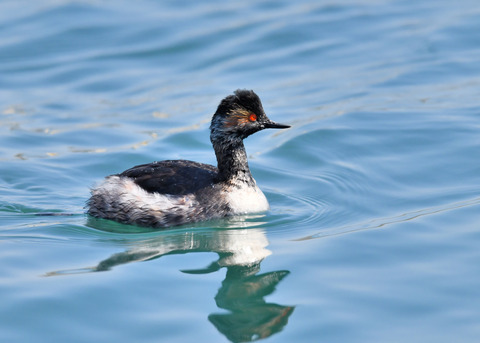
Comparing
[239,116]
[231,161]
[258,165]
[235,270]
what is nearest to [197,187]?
[231,161]

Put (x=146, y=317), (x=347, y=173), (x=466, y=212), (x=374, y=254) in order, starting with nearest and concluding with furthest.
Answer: (x=146, y=317) → (x=374, y=254) → (x=466, y=212) → (x=347, y=173)

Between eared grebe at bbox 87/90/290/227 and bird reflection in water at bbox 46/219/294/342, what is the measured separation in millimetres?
288

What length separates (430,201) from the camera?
8.63 meters

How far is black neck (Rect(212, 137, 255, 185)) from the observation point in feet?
28.6

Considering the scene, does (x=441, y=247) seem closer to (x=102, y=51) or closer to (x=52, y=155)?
(x=52, y=155)

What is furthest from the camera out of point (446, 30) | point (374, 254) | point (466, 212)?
point (446, 30)

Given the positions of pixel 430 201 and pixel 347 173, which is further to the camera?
pixel 347 173

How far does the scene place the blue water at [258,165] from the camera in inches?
238

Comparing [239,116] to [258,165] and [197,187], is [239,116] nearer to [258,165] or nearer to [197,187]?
[197,187]

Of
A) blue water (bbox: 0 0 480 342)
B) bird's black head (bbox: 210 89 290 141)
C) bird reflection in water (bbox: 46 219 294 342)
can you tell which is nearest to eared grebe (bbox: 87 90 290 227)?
bird's black head (bbox: 210 89 290 141)

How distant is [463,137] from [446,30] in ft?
16.9

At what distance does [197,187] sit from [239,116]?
0.89m

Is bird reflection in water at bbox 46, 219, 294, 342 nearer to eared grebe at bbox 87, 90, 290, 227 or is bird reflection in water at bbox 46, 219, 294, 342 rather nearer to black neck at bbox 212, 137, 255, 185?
eared grebe at bbox 87, 90, 290, 227

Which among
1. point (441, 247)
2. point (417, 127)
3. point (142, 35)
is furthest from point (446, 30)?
point (441, 247)
